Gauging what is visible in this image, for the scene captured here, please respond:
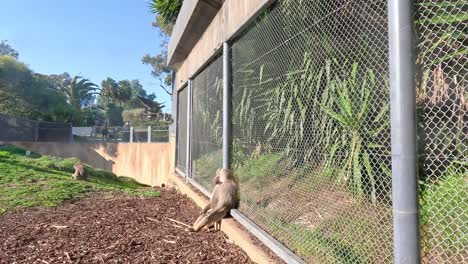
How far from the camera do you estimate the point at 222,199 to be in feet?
15.4

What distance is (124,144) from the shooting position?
66.2 feet

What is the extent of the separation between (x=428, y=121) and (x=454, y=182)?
0.35m

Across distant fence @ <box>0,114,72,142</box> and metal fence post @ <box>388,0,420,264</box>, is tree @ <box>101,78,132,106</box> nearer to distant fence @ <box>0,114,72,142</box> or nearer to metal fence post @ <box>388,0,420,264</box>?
distant fence @ <box>0,114,72,142</box>

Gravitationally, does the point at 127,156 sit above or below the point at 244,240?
below

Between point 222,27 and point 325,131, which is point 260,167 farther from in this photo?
point 222,27

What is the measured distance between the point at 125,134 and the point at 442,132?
2207 cm

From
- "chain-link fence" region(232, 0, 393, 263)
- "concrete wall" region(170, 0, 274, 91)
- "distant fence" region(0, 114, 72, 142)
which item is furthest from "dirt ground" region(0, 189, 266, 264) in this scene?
"distant fence" region(0, 114, 72, 142)

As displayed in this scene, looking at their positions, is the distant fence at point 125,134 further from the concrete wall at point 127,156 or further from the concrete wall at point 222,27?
the concrete wall at point 222,27

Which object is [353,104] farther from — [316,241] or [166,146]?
[166,146]

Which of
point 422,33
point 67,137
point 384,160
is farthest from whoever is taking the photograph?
point 67,137

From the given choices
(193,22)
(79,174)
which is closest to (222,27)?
(193,22)

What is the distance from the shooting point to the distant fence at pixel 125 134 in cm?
1816

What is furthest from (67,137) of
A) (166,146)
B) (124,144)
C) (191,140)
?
(191,140)

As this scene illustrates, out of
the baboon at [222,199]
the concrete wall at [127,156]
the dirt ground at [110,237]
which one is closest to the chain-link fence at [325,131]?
the baboon at [222,199]
